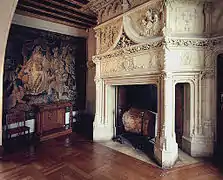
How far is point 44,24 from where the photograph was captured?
194 inches

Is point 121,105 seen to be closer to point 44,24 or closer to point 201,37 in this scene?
point 201,37

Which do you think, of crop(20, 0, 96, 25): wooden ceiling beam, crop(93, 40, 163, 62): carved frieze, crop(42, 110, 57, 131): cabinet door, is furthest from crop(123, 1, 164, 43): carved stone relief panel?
crop(42, 110, 57, 131): cabinet door

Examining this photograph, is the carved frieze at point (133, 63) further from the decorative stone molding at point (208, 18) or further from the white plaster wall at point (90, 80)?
the white plaster wall at point (90, 80)

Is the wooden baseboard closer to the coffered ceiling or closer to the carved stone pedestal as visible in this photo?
the carved stone pedestal

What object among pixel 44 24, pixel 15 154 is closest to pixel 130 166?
pixel 15 154

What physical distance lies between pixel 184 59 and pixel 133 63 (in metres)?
1.04

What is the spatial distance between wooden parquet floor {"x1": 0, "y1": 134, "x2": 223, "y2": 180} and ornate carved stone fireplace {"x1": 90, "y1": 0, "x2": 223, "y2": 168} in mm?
365

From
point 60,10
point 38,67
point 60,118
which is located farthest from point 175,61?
point 38,67

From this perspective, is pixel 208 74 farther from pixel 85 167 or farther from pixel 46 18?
pixel 46 18

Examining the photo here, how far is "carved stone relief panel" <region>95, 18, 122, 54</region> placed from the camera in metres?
4.05

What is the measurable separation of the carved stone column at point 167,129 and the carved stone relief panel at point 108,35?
1.63m

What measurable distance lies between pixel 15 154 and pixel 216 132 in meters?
4.15

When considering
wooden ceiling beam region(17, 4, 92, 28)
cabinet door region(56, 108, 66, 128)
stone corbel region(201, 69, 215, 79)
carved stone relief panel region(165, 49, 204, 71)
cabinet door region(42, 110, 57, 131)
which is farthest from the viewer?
cabinet door region(56, 108, 66, 128)

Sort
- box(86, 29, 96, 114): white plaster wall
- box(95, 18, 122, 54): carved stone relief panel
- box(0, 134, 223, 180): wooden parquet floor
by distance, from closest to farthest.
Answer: box(0, 134, 223, 180): wooden parquet floor → box(95, 18, 122, 54): carved stone relief panel → box(86, 29, 96, 114): white plaster wall
